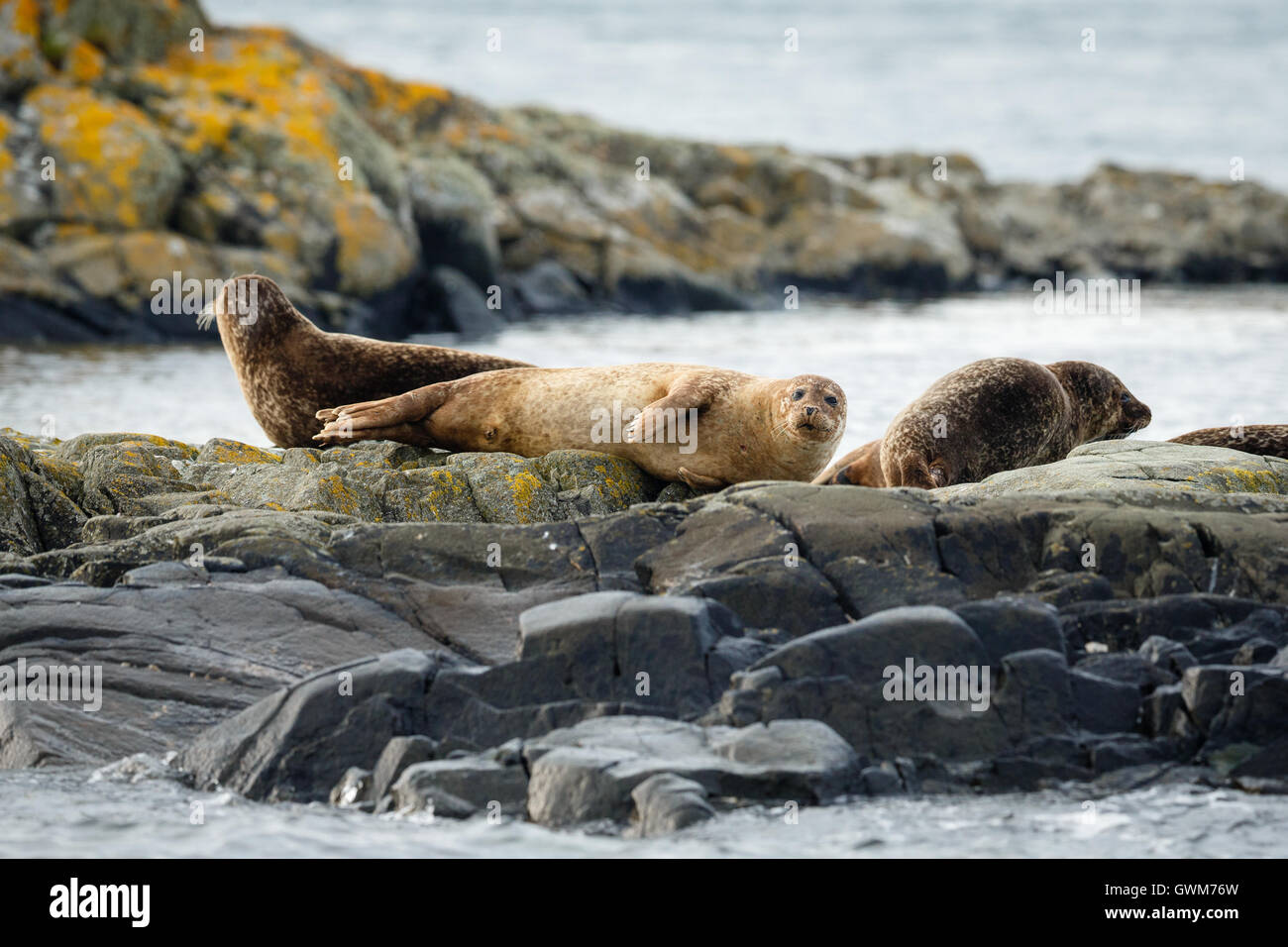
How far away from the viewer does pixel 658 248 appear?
3172 cm

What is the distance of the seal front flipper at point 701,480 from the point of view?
8.08 metres

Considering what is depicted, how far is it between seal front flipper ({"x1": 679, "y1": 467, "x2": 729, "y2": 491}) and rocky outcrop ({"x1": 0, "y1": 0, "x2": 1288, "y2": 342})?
14278mm

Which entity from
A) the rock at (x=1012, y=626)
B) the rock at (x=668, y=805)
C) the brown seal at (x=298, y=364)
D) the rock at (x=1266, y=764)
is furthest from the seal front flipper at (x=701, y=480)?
the rock at (x=1266, y=764)

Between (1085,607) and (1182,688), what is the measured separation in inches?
22.7

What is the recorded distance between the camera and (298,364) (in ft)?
30.1

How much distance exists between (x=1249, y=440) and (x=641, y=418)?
4490 millimetres

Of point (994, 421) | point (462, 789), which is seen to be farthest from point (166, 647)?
point (994, 421)

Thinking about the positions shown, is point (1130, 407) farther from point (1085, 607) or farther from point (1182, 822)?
point (1182, 822)

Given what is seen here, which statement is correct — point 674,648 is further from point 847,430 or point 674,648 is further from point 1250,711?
point 847,430

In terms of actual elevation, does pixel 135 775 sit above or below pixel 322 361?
below

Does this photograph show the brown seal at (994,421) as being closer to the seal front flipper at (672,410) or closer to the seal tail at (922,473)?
the seal tail at (922,473)
